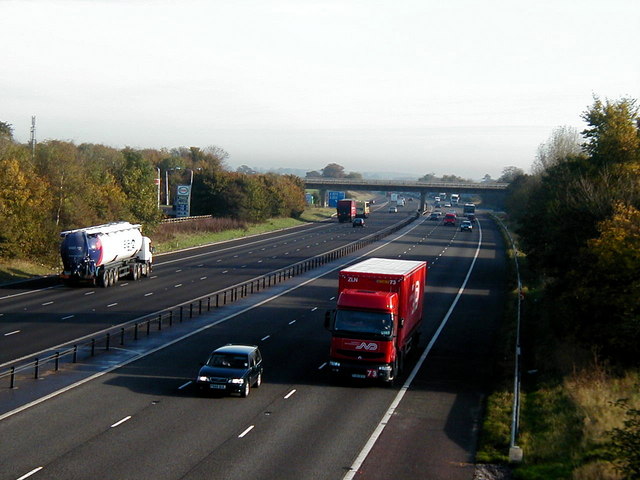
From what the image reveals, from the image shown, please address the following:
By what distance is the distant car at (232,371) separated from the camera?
23.4 metres

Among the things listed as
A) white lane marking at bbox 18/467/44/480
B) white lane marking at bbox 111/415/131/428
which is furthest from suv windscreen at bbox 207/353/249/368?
white lane marking at bbox 18/467/44/480

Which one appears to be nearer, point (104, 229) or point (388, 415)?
point (388, 415)

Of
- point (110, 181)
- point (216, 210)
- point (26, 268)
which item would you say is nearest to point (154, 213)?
point (110, 181)

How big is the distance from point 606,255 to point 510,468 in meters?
10.8

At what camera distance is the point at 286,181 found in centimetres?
13688

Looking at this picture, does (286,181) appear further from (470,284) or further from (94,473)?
(94,473)

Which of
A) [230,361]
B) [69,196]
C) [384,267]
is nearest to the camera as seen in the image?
[230,361]

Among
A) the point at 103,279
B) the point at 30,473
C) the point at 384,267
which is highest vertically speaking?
the point at 384,267

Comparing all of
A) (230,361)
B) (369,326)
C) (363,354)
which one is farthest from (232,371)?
(369,326)

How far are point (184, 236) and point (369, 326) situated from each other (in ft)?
210

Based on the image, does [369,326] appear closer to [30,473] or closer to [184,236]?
[30,473]

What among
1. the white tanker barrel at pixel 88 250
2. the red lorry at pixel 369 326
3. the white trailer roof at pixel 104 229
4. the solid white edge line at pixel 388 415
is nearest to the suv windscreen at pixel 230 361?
the red lorry at pixel 369 326

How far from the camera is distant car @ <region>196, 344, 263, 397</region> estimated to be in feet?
76.8

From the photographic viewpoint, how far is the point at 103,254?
48.3 metres
